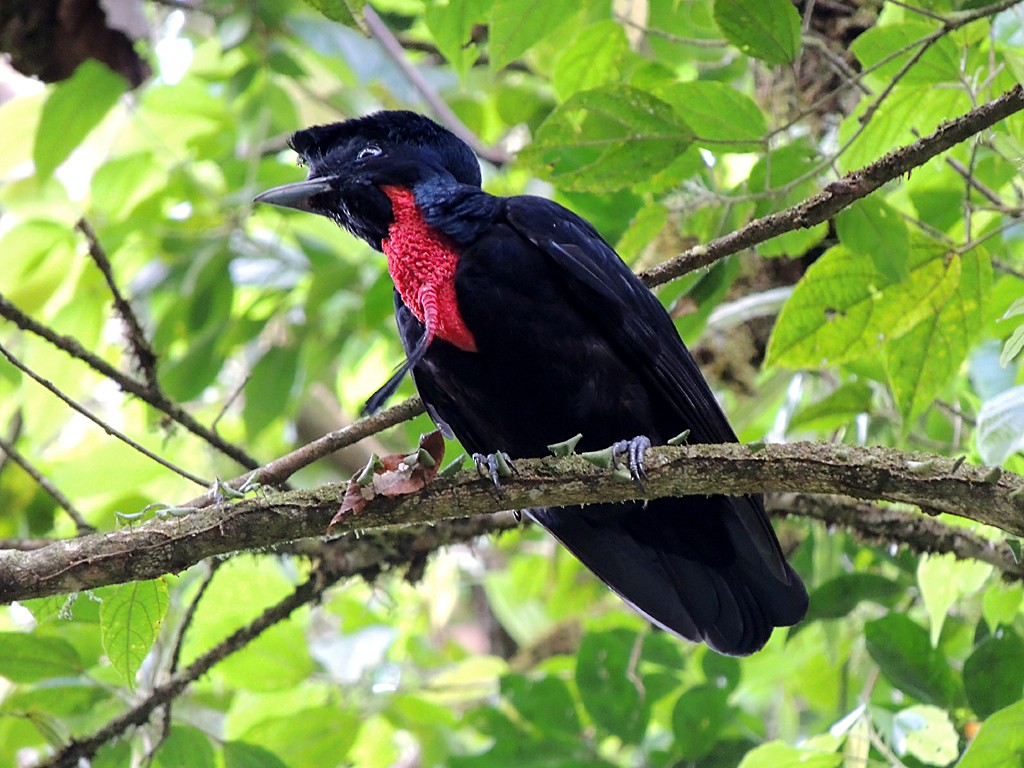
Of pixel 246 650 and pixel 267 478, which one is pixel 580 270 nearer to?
pixel 267 478

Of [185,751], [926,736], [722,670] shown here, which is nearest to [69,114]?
[185,751]

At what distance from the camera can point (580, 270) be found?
2.67 m

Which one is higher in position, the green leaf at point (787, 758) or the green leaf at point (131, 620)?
the green leaf at point (131, 620)

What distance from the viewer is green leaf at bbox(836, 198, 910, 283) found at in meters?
2.51

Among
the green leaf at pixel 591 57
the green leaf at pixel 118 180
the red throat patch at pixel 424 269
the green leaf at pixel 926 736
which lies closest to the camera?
the green leaf at pixel 926 736

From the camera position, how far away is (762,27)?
97.2 inches

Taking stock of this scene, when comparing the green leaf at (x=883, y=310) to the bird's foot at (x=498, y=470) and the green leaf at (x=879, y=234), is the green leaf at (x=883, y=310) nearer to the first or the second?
the green leaf at (x=879, y=234)

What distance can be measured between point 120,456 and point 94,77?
3.79 feet

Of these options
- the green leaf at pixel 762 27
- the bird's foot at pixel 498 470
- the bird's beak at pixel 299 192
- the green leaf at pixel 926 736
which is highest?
the green leaf at pixel 762 27

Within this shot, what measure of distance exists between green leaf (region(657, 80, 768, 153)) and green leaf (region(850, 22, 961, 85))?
262mm

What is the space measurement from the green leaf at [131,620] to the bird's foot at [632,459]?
0.86 metres

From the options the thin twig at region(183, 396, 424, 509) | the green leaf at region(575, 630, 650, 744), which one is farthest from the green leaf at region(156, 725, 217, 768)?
the green leaf at region(575, 630, 650, 744)

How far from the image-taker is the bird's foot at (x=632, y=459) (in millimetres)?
2078

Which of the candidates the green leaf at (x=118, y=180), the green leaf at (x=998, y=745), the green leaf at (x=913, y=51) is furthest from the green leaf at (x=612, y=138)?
the green leaf at (x=118, y=180)
